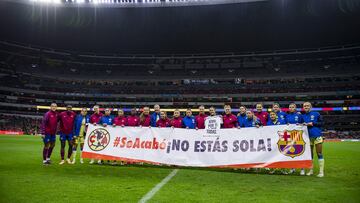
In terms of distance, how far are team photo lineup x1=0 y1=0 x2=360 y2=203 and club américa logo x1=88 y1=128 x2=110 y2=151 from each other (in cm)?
4

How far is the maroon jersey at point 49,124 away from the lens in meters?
10.7

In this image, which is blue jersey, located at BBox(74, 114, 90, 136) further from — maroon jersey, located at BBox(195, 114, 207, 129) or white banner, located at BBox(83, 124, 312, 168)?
maroon jersey, located at BBox(195, 114, 207, 129)

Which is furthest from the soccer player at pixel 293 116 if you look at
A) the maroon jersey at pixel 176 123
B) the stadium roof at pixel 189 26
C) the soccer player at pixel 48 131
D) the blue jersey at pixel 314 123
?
the stadium roof at pixel 189 26

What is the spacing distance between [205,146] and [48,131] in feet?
19.1

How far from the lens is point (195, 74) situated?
Answer: 6234 centimetres

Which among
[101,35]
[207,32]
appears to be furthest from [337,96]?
[101,35]

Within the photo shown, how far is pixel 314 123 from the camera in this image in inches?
358

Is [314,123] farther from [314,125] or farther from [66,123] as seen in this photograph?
[66,123]

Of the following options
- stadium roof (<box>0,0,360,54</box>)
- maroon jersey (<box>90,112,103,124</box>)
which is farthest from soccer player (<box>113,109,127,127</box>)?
stadium roof (<box>0,0,360,54</box>)

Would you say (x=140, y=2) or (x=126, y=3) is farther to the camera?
(x=126, y=3)

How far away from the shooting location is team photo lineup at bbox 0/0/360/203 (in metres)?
7.53

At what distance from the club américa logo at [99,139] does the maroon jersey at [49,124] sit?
1.37m

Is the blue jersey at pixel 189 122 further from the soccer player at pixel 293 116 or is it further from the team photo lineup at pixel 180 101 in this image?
the soccer player at pixel 293 116

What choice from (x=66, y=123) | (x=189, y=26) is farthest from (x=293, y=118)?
(x=189, y=26)
